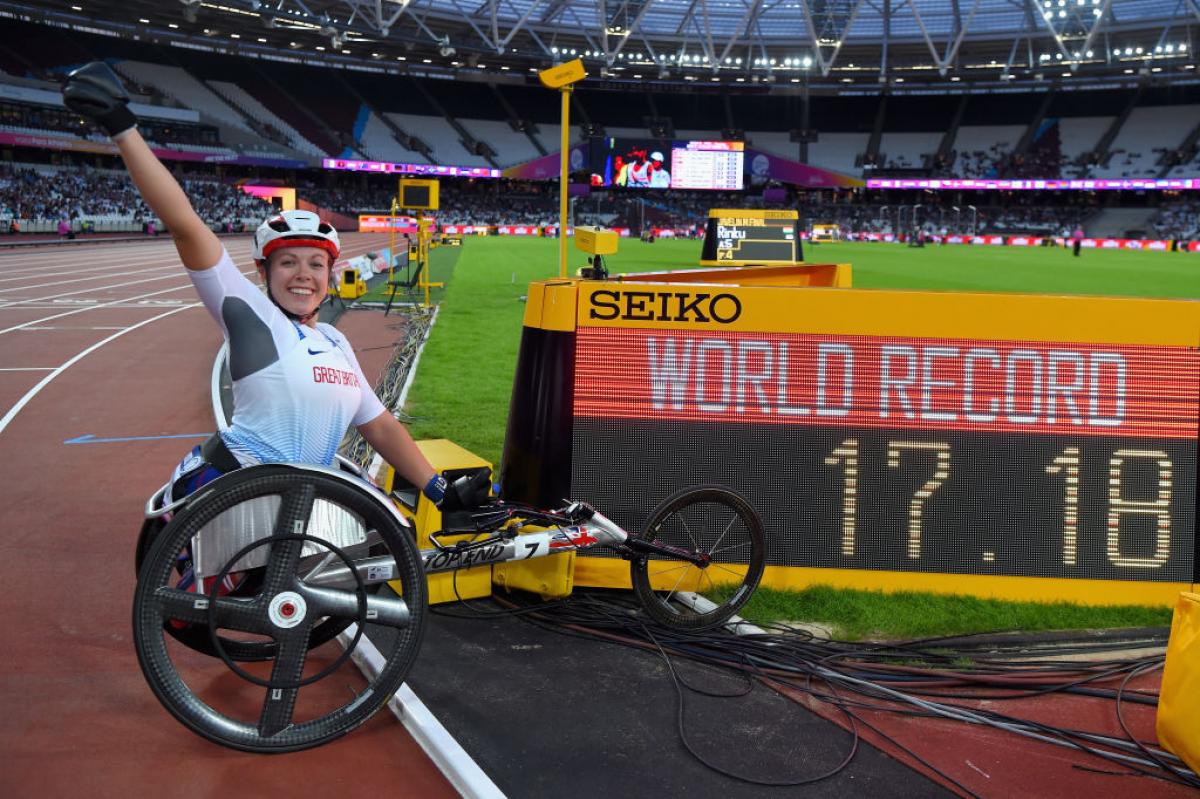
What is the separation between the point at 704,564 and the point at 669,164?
247 ft

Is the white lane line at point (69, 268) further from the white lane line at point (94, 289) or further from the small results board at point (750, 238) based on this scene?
the small results board at point (750, 238)

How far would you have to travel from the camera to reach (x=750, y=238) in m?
24.1

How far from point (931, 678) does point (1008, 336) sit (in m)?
1.81

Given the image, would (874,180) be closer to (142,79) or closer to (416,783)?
(142,79)

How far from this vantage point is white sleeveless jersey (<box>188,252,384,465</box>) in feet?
12.1

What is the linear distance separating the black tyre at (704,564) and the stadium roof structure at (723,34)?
179 feet

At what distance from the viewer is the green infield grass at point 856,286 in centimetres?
499

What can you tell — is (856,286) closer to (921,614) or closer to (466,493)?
(921,614)

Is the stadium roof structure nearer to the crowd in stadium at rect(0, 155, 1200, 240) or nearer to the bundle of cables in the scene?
the crowd in stadium at rect(0, 155, 1200, 240)

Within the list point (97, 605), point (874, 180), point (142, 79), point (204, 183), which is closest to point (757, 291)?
point (97, 605)

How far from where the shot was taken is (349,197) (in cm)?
7962

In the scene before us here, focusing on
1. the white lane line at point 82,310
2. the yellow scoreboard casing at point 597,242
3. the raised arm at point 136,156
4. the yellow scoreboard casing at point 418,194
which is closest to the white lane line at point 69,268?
the white lane line at point 82,310

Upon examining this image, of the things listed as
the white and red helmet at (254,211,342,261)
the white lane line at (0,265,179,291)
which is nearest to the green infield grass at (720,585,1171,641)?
the white and red helmet at (254,211,342,261)

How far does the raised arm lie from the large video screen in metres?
74.7
